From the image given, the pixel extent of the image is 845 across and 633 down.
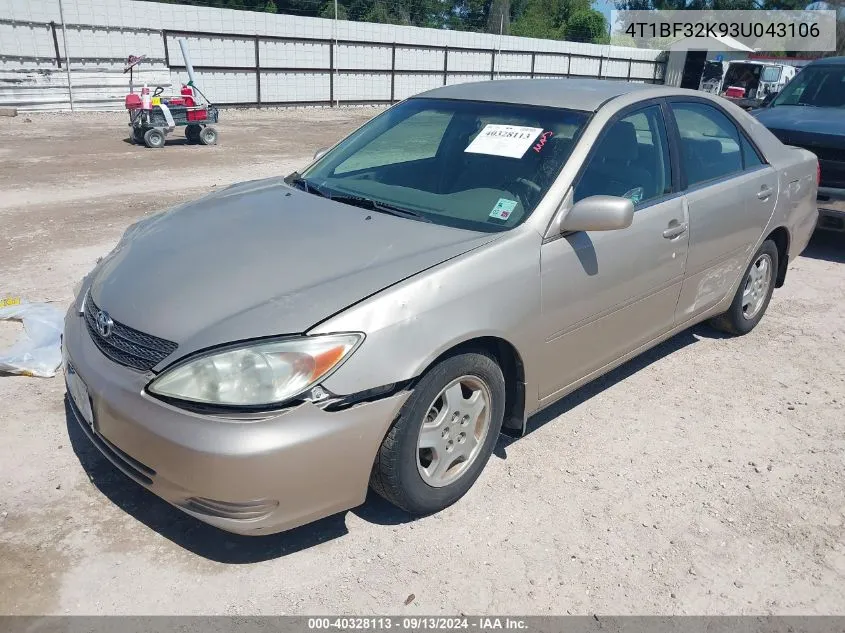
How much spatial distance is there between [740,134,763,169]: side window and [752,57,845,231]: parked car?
8.79 ft

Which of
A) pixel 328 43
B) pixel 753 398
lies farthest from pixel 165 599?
pixel 328 43

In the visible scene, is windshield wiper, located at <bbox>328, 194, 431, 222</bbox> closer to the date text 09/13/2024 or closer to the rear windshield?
the date text 09/13/2024

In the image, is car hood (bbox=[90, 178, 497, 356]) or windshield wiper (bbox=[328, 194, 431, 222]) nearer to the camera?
car hood (bbox=[90, 178, 497, 356])

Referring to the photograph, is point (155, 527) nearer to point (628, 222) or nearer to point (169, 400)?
point (169, 400)

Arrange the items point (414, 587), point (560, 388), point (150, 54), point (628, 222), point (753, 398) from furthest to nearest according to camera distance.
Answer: point (150, 54) → point (753, 398) → point (560, 388) → point (628, 222) → point (414, 587)

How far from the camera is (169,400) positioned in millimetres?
2418

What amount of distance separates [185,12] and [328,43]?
4556 millimetres

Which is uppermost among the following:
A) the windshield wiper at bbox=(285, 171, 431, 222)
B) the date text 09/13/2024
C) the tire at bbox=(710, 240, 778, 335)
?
the windshield wiper at bbox=(285, 171, 431, 222)

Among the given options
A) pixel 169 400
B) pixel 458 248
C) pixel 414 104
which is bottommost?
pixel 169 400

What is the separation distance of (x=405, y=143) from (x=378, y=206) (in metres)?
0.92

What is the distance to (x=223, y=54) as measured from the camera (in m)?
19.5

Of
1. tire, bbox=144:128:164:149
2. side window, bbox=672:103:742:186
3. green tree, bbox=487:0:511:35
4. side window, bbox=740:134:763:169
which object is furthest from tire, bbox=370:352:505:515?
green tree, bbox=487:0:511:35

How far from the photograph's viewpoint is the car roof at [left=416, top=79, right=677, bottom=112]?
3.64m

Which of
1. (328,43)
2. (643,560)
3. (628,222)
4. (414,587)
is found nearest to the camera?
(414,587)
